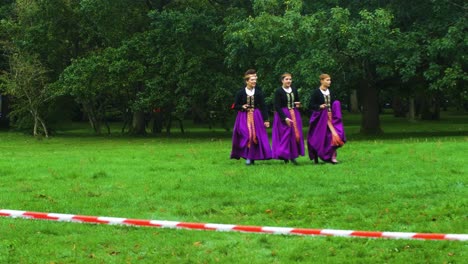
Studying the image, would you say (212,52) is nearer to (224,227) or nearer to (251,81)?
(251,81)

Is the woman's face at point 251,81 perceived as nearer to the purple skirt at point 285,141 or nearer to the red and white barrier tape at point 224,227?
the purple skirt at point 285,141

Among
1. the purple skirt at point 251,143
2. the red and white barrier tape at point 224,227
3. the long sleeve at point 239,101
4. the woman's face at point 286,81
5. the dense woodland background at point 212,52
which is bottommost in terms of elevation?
the red and white barrier tape at point 224,227

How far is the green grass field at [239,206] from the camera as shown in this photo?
629 cm

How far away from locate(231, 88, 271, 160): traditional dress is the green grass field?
29 centimetres

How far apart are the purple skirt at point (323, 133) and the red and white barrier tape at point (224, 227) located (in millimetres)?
6081

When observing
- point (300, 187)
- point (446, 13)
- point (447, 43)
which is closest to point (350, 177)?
point (300, 187)

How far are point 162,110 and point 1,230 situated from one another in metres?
27.8

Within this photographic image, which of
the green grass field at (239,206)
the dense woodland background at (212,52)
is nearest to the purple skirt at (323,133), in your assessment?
the green grass field at (239,206)

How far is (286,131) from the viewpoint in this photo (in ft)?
43.1

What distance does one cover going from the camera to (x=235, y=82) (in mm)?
31031

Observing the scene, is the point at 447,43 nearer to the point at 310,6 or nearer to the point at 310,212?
the point at 310,6

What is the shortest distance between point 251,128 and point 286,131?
721 millimetres

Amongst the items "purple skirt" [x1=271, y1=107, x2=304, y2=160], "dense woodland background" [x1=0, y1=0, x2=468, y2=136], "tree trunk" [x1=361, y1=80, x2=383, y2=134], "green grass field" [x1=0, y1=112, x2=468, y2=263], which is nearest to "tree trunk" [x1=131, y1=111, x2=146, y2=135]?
"dense woodland background" [x1=0, y1=0, x2=468, y2=136]

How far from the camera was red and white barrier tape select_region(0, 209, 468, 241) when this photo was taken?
255 inches
